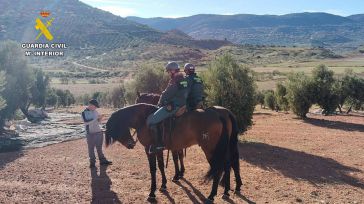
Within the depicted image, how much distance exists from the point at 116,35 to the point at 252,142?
14768cm

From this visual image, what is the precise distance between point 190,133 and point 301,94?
22088 millimetres

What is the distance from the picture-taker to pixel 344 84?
3381cm

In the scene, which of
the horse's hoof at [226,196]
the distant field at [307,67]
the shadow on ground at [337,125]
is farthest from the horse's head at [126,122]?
the distant field at [307,67]

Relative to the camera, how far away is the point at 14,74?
25.6 metres

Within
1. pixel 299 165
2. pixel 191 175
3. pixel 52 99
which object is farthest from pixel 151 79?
pixel 52 99

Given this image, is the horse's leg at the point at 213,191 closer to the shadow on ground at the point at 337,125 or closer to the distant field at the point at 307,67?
the shadow on ground at the point at 337,125

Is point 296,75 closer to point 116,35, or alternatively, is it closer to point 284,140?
point 284,140

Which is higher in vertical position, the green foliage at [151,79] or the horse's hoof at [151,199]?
the green foliage at [151,79]

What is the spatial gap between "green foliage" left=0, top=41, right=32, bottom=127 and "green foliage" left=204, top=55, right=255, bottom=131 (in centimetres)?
1364

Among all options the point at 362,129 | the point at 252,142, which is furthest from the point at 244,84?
the point at 362,129

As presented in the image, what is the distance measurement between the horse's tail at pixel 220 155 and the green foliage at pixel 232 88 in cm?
886

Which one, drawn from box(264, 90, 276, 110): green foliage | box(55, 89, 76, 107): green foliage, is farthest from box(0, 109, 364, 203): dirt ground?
box(55, 89, 76, 107): green foliage

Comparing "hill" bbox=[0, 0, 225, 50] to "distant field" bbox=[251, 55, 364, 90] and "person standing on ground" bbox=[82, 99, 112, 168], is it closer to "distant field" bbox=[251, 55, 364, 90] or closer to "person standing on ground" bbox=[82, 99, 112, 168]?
"distant field" bbox=[251, 55, 364, 90]

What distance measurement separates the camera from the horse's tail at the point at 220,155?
8.88 meters
